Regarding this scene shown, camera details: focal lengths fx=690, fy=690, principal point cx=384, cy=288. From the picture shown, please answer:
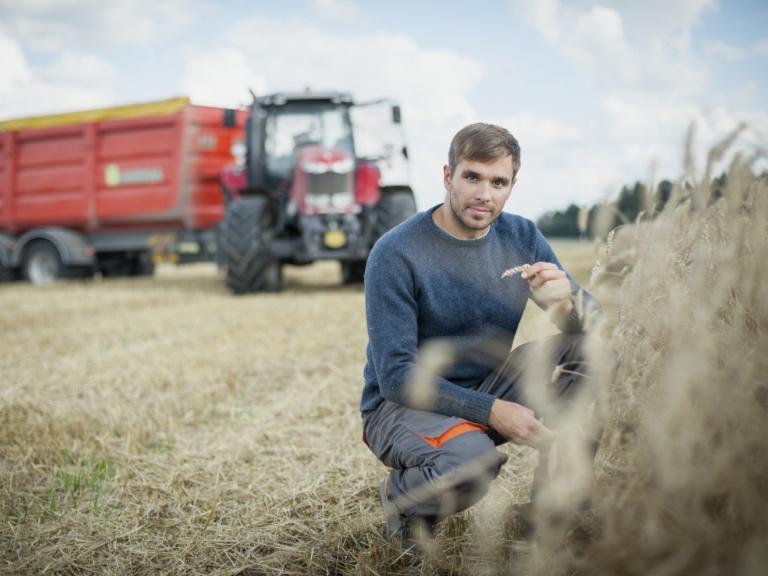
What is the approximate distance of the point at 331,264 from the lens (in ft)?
47.8

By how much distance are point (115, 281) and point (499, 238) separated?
10733 mm

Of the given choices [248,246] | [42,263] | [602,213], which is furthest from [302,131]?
[602,213]

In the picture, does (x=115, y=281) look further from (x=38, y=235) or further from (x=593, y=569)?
(x=593, y=569)

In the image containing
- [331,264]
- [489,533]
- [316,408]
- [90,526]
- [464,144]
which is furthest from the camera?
[331,264]

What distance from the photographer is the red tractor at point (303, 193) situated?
25.7 ft

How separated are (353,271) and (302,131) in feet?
6.49

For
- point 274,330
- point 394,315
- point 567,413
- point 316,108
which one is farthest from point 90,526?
point 316,108

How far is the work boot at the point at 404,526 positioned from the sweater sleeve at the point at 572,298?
710 millimetres

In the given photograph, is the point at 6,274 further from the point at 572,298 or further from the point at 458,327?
the point at 572,298

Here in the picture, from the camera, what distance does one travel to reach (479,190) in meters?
1.93

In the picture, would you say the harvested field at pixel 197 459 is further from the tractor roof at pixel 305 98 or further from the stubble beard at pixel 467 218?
the tractor roof at pixel 305 98

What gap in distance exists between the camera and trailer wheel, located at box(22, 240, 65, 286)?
11.4 metres

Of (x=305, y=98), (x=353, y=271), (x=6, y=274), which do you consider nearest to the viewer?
(x=305, y=98)

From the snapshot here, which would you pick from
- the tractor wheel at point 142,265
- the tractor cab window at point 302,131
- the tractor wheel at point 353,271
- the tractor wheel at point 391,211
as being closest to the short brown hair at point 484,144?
the tractor wheel at point 391,211
